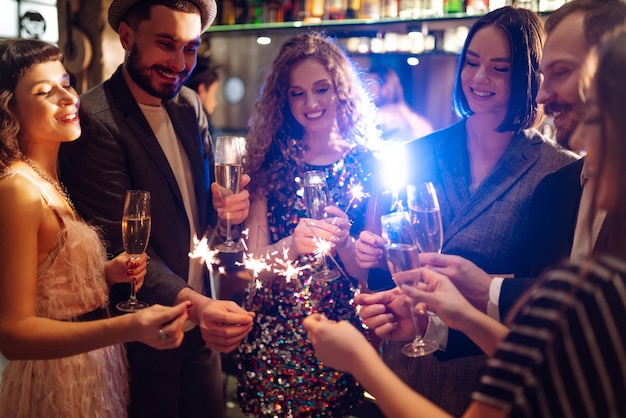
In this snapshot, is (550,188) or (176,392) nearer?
(550,188)

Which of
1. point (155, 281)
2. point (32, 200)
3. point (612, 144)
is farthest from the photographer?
point (155, 281)

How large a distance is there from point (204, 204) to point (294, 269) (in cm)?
51

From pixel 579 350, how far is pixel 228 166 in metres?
1.33

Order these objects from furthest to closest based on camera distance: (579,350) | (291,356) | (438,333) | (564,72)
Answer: (291,356)
(438,333)
(564,72)
(579,350)

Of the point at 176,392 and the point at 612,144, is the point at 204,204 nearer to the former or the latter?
the point at 176,392

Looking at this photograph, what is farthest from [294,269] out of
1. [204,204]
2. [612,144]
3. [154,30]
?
[612,144]

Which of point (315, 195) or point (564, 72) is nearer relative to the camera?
point (564, 72)

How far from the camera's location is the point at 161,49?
2182 mm

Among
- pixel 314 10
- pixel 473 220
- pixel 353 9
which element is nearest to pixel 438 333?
pixel 473 220

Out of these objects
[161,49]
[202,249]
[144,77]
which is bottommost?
[202,249]

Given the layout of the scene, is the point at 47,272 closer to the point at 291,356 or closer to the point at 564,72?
the point at 291,356

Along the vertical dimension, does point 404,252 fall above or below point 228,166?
below

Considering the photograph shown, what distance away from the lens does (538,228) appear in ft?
5.86

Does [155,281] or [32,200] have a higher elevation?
[32,200]
